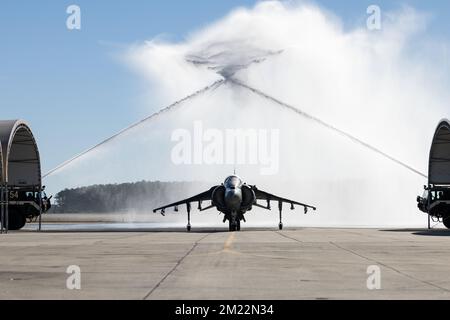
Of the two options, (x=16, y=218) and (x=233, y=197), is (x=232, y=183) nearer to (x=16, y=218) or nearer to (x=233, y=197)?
(x=233, y=197)

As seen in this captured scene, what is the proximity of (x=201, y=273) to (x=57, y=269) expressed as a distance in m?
3.67

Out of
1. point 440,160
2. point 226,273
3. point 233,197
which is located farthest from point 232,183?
point 226,273

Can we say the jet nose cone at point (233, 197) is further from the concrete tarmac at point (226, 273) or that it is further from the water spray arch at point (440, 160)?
the concrete tarmac at point (226, 273)

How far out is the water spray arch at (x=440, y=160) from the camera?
52594 mm

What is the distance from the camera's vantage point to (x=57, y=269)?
58.4 ft

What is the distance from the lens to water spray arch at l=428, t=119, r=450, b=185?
173 feet

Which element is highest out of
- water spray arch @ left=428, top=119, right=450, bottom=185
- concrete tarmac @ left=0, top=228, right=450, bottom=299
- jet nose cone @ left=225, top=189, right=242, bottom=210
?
water spray arch @ left=428, top=119, right=450, bottom=185

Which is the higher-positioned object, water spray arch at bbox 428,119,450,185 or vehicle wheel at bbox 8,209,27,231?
water spray arch at bbox 428,119,450,185

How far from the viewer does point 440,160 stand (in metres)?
53.4

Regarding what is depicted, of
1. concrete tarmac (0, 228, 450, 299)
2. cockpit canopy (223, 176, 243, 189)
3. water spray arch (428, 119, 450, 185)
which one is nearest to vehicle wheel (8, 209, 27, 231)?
cockpit canopy (223, 176, 243, 189)

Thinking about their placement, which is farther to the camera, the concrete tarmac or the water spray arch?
the water spray arch

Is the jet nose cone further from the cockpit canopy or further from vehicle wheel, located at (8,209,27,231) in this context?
vehicle wheel, located at (8,209,27,231)

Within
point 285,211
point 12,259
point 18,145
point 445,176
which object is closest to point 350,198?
point 285,211
